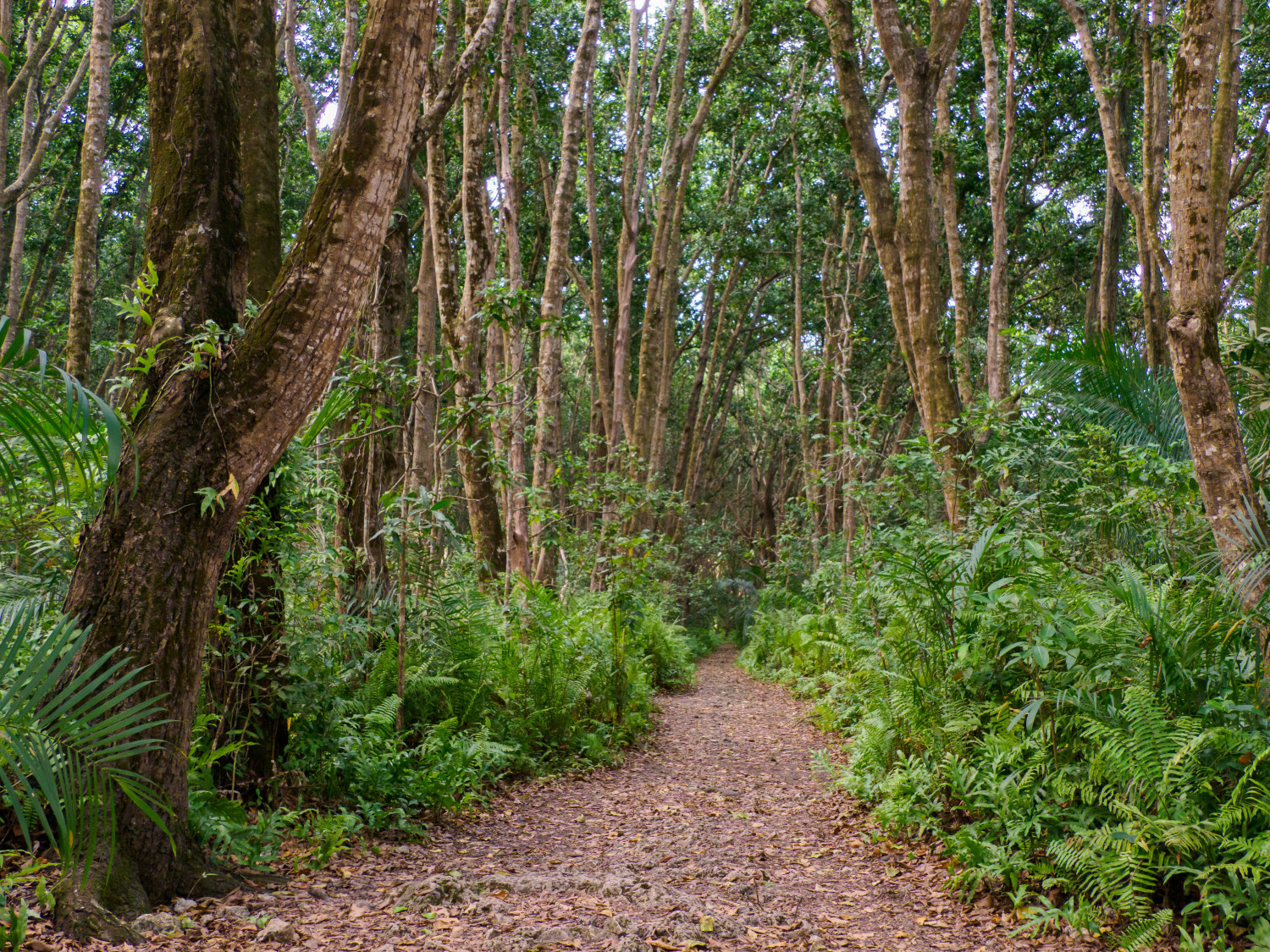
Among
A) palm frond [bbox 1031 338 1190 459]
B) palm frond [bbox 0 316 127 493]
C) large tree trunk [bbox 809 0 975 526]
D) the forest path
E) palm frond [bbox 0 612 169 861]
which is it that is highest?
large tree trunk [bbox 809 0 975 526]

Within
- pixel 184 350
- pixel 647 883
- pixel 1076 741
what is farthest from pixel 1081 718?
pixel 184 350

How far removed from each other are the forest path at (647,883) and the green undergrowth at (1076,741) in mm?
309

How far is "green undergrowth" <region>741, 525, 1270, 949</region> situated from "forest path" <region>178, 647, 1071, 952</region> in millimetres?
309

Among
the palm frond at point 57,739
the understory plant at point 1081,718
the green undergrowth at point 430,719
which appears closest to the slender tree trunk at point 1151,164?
the understory plant at point 1081,718

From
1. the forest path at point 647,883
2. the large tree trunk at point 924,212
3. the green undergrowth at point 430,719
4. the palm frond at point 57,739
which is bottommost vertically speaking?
the forest path at point 647,883

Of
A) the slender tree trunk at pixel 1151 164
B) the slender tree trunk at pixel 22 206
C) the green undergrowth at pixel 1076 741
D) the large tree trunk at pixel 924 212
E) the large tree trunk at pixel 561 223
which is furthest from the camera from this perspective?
the slender tree trunk at pixel 22 206

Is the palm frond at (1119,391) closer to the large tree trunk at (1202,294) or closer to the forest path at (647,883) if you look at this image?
the large tree trunk at (1202,294)

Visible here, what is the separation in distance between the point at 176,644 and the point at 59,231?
17.9 meters

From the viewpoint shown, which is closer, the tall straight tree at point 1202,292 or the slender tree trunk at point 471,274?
the tall straight tree at point 1202,292

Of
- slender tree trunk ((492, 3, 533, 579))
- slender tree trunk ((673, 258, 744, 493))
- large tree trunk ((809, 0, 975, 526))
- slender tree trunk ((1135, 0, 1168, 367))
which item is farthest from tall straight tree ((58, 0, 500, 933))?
slender tree trunk ((673, 258, 744, 493))

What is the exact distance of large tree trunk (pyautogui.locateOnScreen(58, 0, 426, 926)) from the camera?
126 inches

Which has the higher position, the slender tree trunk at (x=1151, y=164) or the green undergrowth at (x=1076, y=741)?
the slender tree trunk at (x=1151, y=164)

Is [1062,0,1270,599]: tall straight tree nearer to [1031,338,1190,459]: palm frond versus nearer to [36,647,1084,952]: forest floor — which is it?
[1031,338,1190,459]: palm frond

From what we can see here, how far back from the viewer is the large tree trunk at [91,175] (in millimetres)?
7797
